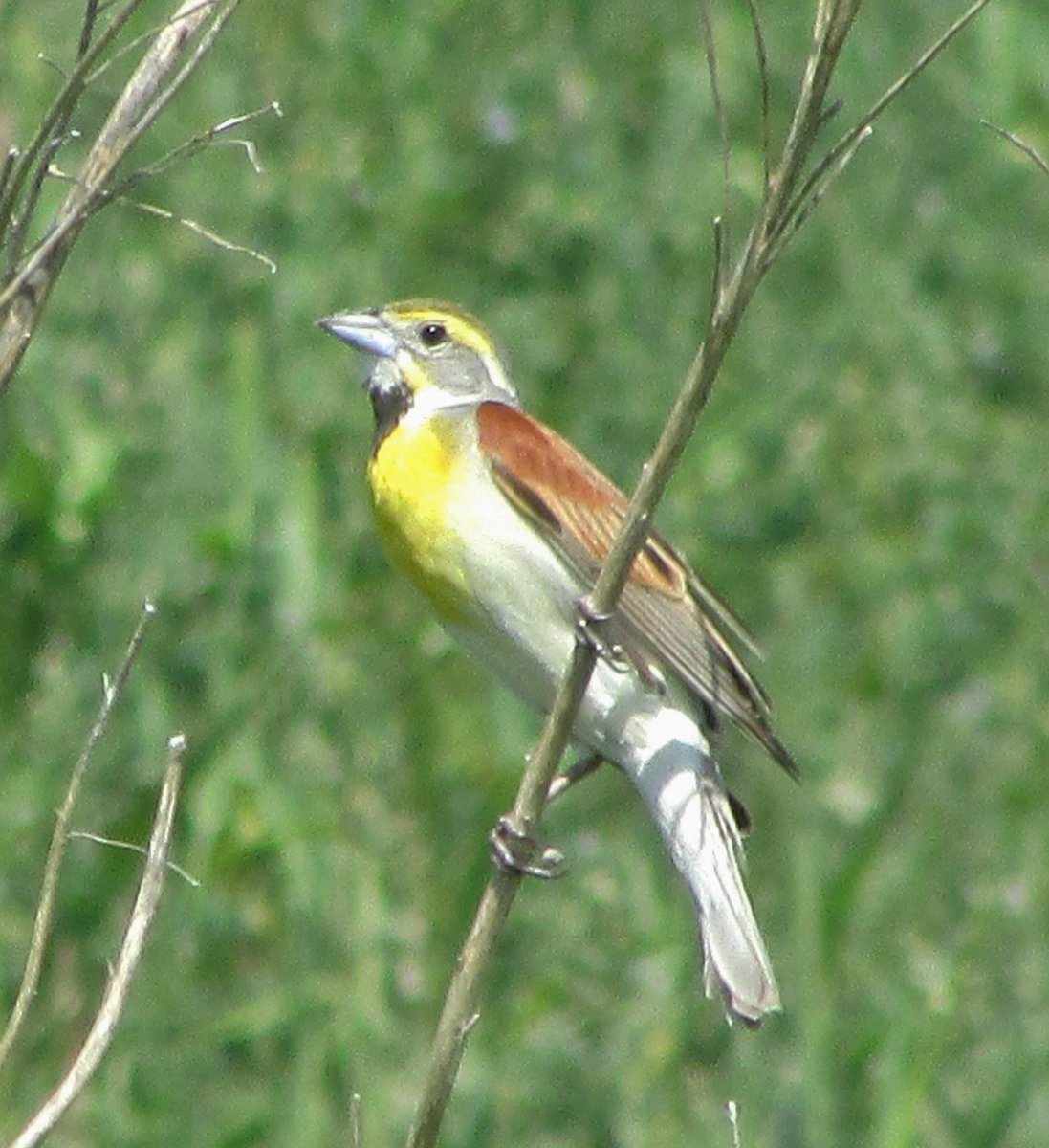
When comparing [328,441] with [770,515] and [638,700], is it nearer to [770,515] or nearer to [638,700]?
[770,515]

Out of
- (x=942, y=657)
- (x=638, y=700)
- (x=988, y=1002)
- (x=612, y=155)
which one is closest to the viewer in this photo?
(x=638, y=700)

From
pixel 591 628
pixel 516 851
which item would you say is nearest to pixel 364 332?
pixel 516 851

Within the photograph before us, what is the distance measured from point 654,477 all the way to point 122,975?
757 millimetres

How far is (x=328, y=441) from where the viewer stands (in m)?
6.13

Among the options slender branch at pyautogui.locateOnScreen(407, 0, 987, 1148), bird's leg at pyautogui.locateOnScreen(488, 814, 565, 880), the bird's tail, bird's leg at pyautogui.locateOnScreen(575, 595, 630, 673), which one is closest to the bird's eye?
the bird's tail

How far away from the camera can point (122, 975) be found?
283 cm

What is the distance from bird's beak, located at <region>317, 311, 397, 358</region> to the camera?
4.97 meters

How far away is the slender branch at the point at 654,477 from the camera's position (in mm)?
2789

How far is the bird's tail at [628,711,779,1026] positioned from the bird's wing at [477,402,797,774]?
10 cm

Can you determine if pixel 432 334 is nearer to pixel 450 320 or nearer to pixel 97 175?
pixel 450 320

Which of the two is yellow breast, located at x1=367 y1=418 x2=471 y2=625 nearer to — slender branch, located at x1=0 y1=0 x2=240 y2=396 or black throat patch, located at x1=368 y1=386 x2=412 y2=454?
black throat patch, located at x1=368 y1=386 x2=412 y2=454

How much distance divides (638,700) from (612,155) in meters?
2.88

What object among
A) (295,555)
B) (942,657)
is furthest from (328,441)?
(942,657)

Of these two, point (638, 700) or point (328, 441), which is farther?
point (328, 441)
